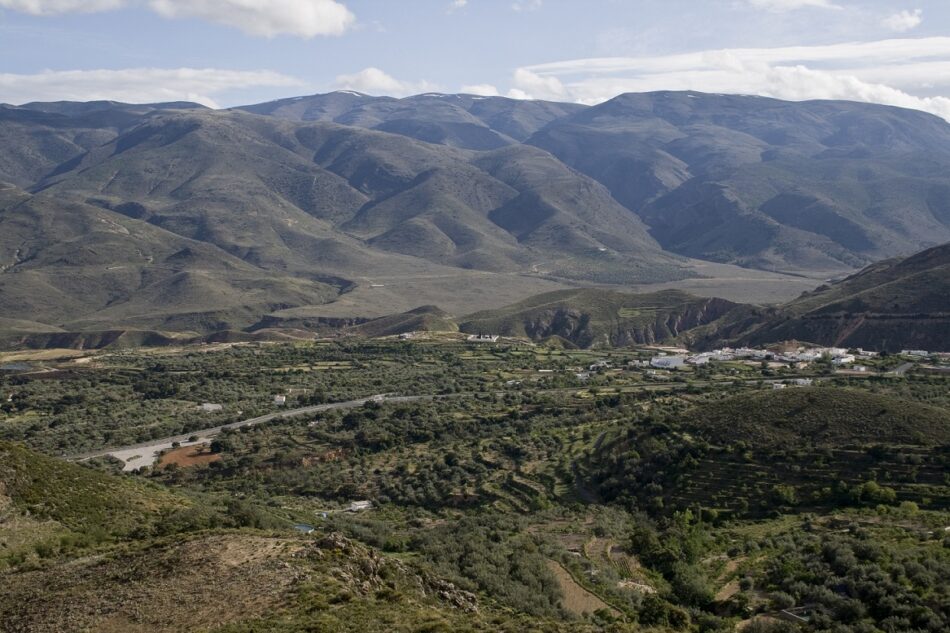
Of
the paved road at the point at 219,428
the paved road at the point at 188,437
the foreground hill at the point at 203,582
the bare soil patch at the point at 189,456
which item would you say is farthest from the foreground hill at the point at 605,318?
the foreground hill at the point at 203,582

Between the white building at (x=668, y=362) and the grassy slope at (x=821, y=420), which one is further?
the white building at (x=668, y=362)

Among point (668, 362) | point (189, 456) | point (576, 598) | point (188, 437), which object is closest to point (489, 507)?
point (576, 598)

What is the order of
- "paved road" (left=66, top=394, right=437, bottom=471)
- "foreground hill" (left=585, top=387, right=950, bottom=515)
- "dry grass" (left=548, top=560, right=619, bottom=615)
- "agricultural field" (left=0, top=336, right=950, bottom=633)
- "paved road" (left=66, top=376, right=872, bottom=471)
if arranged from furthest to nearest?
"paved road" (left=66, top=376, right=872, bottom=471) < "paved road" (left=66, top=394, right=437, bottom=471) < "foreground hill" (left=585, top=387, right=950, bottom=515) < "dry grass" (left=548, top=560, right=619, bottom=615) < "agricultural field" (left=0, top=336, right=950, bottom=633)

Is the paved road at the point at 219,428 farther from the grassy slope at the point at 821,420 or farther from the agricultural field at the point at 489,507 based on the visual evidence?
the grassy slope at the point at 821,420

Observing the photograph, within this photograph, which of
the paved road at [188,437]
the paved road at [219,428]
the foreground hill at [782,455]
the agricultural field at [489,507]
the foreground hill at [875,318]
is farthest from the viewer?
the foreground hill at [875,318]

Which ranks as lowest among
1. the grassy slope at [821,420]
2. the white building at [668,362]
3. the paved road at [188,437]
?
the paved road at [188,437]

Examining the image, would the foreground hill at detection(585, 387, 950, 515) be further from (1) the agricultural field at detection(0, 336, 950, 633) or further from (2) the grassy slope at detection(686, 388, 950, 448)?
(1) the agricultural field at detection(0, 336, 950, 633)

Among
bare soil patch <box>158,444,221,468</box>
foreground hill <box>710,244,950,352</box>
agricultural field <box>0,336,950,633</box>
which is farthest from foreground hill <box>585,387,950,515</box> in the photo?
foreground hill <box>710,244,950,352</box>

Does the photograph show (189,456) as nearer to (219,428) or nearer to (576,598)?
(219,428)
